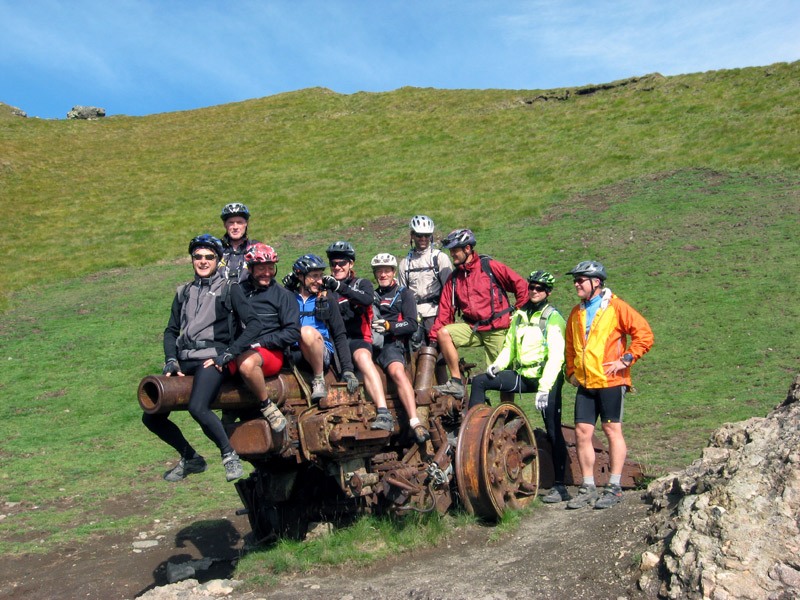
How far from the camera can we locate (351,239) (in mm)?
24828

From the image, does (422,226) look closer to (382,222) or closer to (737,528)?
(737,528)

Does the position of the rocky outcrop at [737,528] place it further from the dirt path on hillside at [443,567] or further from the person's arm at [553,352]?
the person's arm at [553,352]

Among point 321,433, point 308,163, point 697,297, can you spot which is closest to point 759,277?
point 697,297

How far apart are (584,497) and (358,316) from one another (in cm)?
272

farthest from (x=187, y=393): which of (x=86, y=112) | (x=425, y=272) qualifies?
(x=86, y=112)

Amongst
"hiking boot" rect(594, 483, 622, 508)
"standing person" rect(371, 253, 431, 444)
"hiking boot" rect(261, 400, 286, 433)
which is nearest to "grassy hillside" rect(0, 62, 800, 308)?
"standing person" rect(371, 253, 431, 444)

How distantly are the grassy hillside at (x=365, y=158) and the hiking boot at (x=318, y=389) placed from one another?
19.2 meters

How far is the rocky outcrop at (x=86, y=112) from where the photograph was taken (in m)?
58.1

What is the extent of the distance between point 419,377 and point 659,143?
27367 mm

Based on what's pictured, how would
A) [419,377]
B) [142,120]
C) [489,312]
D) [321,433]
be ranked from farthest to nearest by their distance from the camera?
[142,120] → [489,312] → [419,377] → [321,433]

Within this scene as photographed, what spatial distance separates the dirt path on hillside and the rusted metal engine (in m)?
0.46

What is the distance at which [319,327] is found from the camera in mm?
6504

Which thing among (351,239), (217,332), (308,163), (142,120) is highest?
(142,120)

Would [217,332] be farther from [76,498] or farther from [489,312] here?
[76,498]
